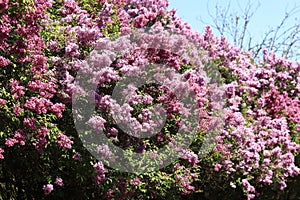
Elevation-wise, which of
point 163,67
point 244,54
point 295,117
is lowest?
point 163,67

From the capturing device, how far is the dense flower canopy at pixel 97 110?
5809 millimetres

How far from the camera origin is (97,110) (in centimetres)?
607

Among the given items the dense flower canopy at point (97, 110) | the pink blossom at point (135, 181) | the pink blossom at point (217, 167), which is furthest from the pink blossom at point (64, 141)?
the pink blossom at point (217, 167)

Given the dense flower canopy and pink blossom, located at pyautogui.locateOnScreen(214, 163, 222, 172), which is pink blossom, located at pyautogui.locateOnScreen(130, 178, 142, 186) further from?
pink blossom, located at pyautogui.locateOnScreen(214, 163, 222, 172)

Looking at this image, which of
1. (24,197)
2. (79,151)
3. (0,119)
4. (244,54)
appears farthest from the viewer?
(244,54)

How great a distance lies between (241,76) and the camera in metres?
9.01

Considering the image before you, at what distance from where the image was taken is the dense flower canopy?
581 centimetres

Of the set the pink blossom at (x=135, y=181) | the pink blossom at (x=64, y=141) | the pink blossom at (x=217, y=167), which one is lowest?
the pink blossom at (x=135, y=181)

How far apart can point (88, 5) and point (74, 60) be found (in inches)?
53.2

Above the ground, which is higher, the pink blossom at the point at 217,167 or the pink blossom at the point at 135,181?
the pink blossom at the point at 217,167

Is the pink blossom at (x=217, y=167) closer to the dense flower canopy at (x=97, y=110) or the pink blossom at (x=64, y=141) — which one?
the dense flower canopy at (x=97, y=110)

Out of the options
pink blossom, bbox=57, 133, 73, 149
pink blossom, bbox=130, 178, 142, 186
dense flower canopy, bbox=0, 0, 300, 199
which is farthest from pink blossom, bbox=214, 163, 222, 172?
pink blossom, bbox=57, 133, 73, 149

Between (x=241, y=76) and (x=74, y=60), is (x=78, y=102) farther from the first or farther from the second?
(x=241, y=76)

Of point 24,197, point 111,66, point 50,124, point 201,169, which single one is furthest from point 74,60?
point 201,169
